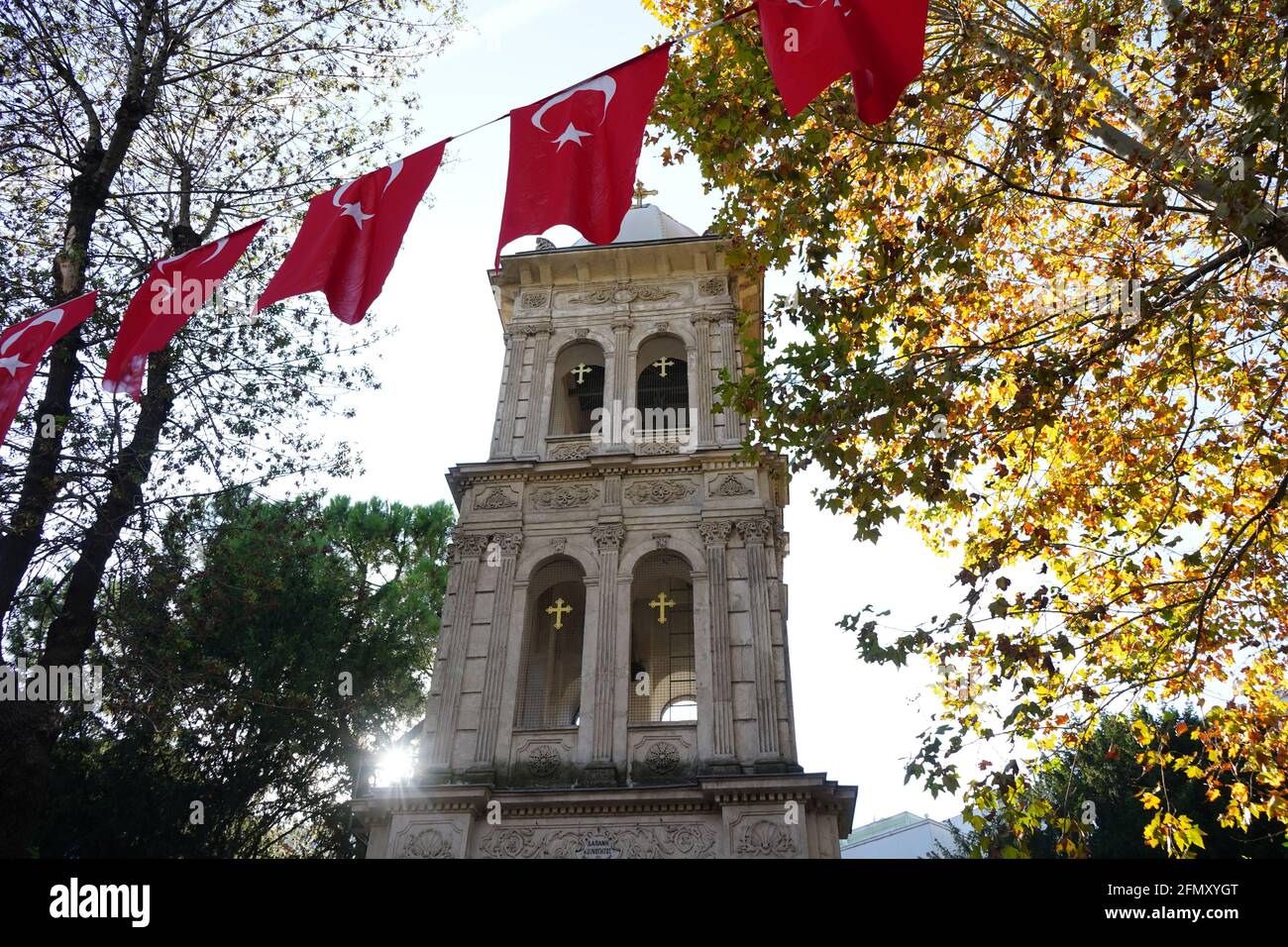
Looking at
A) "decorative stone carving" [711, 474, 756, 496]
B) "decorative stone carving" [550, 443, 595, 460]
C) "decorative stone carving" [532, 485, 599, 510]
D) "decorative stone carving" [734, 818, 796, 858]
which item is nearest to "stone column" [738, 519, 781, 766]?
"decorative stone carving" [711, 474, 756, 496]

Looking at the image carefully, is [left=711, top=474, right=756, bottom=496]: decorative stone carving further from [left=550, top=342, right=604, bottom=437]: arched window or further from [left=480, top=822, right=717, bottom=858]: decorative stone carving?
[left=480, top=822, right=717, bottom=858]: decorative stone carving

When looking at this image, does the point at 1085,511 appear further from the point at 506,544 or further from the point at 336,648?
the point at 336,648

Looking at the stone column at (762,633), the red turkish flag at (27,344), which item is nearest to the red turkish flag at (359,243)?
the red turkish flag at (27,344)

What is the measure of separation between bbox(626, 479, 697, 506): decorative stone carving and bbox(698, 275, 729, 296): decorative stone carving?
5715mm

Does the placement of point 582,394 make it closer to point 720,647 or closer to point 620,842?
point 720,647

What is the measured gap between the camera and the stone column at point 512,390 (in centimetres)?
1989

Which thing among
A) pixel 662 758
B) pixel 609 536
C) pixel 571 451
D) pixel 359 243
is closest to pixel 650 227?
pixel 571 451

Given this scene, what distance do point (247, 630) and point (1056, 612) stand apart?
2037 cm

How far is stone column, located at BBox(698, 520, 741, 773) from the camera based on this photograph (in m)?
15.1

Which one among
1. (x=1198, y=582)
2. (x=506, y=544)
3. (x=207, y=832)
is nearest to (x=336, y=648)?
(x=207, y=832)

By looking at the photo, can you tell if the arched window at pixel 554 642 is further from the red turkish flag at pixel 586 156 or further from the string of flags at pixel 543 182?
the red turkish flag at pixel 586 156

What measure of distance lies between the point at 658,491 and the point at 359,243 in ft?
35.1

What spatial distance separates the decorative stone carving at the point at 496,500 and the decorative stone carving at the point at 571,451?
1338mm

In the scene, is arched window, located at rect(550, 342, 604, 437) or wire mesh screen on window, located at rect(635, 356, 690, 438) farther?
arched window, located at rect(550, 342, 604, 437)
